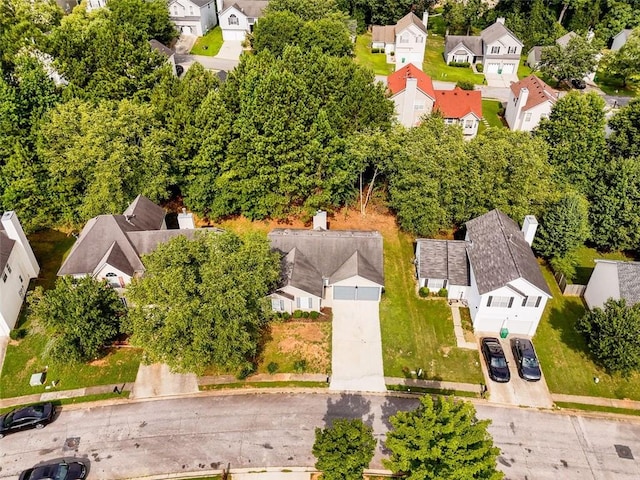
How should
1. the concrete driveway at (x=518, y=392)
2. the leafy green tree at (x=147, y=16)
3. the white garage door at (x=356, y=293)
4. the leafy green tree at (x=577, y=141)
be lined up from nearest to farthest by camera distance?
1. the concrete driveway at (x=518, y=392)
2. the white garage door at (x=356, y=293)
3. the leafy green tree at (x=577, y=141)
4. the leafy green tree at (x=147, y=16)

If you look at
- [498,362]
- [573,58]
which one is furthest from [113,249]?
[573,58]

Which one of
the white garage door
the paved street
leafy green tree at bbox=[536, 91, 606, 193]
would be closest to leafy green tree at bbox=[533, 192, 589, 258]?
leafy green tree at bbox=[536, 91, 606, 193]

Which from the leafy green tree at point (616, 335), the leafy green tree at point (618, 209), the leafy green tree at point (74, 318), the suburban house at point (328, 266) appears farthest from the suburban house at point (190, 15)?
the leafy green tree at point (616, 335)

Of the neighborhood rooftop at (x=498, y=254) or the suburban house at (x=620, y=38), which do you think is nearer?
the neighborhood rooftop at (x=498, y=254)

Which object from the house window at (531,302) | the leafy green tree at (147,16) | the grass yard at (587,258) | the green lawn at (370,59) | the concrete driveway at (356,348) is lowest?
the grass yard at (587,258)

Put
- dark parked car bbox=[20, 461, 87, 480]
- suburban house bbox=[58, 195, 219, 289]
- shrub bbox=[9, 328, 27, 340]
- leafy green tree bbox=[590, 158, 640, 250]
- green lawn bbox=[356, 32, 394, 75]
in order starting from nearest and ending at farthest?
dark parked car bbox=[20, 461, 87, 480]
shrub bbox=[9, 328, 27, 340]
suburban house bbox=[58, 195, 219, 289]
leafy green tree bbox=[590, 158, 640, 250]
green lawn bbox=[356, 32, 394, 75]

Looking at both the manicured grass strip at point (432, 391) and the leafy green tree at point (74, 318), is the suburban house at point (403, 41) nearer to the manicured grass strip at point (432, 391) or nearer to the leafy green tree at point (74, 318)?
the manicured grass strip at point (432, 391)

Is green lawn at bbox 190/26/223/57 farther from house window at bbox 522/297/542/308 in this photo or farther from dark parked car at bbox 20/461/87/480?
dark parked car at bbox 20/461/87/480
